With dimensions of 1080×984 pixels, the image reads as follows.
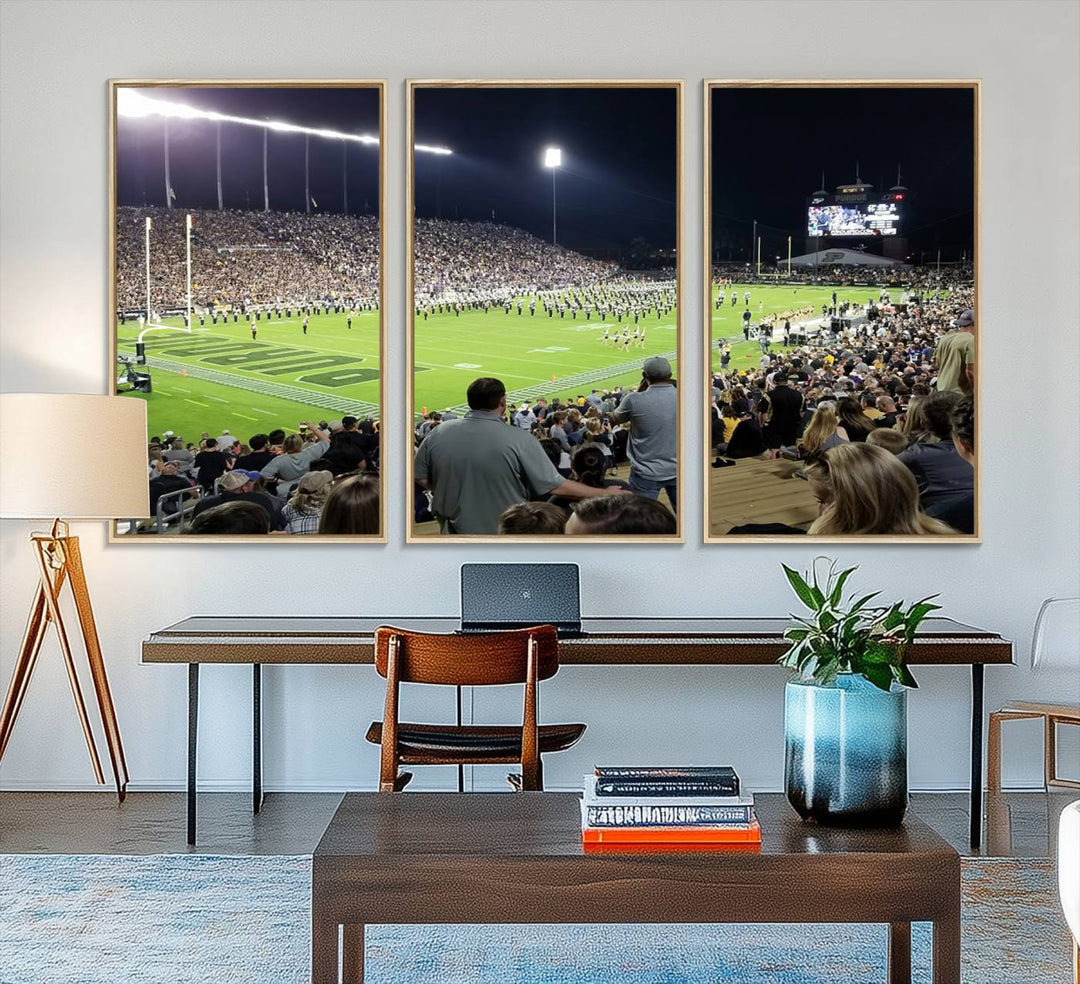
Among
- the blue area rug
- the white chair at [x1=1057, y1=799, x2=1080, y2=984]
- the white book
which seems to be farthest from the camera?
the blue area rug

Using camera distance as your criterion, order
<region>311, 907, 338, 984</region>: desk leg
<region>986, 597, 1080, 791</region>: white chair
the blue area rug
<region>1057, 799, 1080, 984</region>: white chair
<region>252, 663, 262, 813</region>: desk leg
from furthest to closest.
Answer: <region>986, 597, 1080, 791</region>: white chair, <region>252, 663, 262, 813</region>: desk leg, the blue area rug, <region>311, 907, 338, 984</region>: desk leg, <region>1057, 799, 1080, 984</region>: white chair

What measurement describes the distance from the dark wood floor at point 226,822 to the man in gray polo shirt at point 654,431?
58.5 inches

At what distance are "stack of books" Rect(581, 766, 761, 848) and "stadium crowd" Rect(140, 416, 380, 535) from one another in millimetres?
2577

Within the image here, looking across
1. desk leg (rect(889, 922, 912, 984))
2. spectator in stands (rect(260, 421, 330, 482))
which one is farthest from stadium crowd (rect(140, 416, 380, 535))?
desk leg (rect(889, 922, 912, 984))

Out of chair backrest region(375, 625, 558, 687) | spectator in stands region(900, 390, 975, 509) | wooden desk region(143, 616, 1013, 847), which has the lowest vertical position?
wooden desk region(143, 616, 1013, 847)

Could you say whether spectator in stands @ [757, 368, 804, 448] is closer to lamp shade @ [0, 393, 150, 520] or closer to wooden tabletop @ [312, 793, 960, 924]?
lamp shade @ [0, 393, 150, 520]

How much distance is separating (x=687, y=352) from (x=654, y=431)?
320 mm

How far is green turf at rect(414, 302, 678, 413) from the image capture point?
4695 mm

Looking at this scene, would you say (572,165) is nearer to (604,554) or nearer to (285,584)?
(604,554)

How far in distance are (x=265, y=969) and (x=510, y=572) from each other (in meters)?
1.69

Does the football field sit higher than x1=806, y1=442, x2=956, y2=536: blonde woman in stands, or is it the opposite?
the football field

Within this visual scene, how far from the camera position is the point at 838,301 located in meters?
4.70

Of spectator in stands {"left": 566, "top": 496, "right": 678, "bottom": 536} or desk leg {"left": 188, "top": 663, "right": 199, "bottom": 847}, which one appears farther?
spectator in stands {"left": 566, "top": 496, "right": 678, "bottom": 536}

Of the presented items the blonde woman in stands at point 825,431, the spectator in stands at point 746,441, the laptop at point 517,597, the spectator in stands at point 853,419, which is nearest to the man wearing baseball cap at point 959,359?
the spectator in stands at point 853,419
